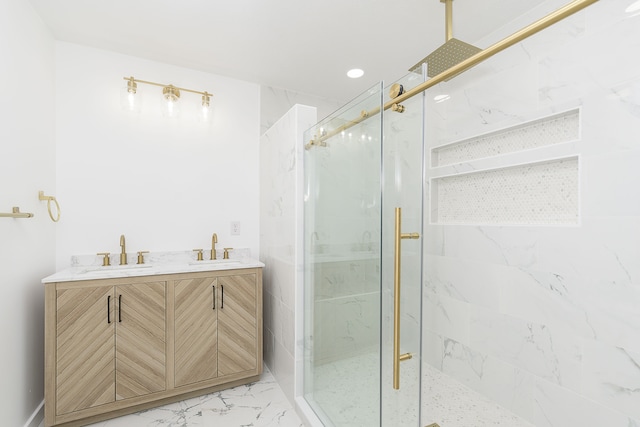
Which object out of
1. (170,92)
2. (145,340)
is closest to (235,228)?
(145,340)

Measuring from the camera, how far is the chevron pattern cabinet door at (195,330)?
6.55 ft

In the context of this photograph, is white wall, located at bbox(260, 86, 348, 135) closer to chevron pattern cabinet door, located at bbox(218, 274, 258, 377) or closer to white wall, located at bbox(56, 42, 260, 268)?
white wall, located at bbox(56, 42, 260, 268)

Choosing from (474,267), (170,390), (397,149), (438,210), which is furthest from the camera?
(438,210)

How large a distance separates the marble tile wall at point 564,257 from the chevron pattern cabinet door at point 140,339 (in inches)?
81.2

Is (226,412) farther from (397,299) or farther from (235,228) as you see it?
(397,299)

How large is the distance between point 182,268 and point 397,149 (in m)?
1.63

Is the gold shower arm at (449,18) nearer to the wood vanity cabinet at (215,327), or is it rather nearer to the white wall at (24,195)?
the wood vanity cabinet at (215,327)

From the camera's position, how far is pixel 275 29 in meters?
2.00

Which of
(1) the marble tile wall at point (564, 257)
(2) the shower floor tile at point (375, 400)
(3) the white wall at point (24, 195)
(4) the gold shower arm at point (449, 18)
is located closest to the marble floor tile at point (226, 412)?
(2) the shower floor tile at point (375, 400)

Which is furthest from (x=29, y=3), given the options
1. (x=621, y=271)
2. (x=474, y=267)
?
(x=621, y=271)

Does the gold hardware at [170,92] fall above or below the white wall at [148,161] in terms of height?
above

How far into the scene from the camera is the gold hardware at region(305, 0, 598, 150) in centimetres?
78

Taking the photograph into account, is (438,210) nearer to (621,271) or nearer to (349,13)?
(621,271)

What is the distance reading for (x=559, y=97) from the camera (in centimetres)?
166
